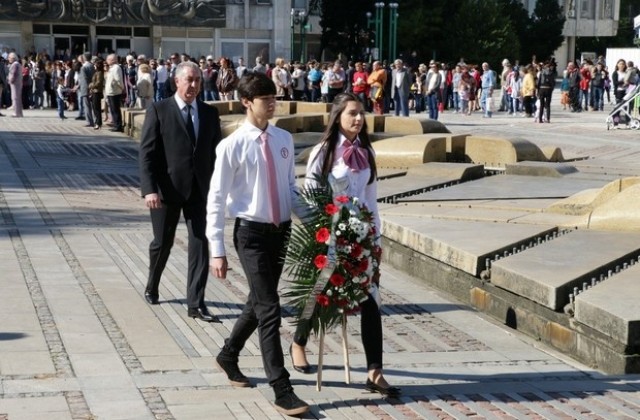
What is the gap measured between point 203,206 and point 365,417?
2.74 metres

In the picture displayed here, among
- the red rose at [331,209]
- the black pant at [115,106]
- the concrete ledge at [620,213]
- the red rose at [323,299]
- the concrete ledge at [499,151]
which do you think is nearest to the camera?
the red rose at [331,209]

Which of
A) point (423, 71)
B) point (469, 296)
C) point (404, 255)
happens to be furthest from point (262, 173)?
point (423, 71)

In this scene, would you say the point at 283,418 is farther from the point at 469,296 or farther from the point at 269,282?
the point at 469,296

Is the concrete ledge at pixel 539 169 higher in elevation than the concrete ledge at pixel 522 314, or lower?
higher

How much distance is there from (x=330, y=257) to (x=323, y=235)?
13cm

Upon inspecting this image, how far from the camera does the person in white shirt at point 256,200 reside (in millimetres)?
6156

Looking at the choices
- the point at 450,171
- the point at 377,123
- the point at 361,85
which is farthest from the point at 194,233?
the point at 361,85

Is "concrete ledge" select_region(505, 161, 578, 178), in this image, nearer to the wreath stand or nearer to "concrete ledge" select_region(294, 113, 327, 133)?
"concrete ledge" select_region(294, 113, 327, 133)

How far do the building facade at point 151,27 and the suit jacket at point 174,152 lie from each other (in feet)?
185

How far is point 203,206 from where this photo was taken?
823 centimetres

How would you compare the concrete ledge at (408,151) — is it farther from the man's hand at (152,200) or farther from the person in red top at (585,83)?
the person in red top at (585,83)

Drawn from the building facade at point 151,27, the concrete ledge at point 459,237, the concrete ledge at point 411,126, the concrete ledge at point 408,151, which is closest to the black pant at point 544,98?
the concrete ledge at point 411,126

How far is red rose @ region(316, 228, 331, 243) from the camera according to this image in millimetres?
6066

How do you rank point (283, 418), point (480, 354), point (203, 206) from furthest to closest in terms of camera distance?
point (203, 206) → point (480, 354) → point (283, 418)
